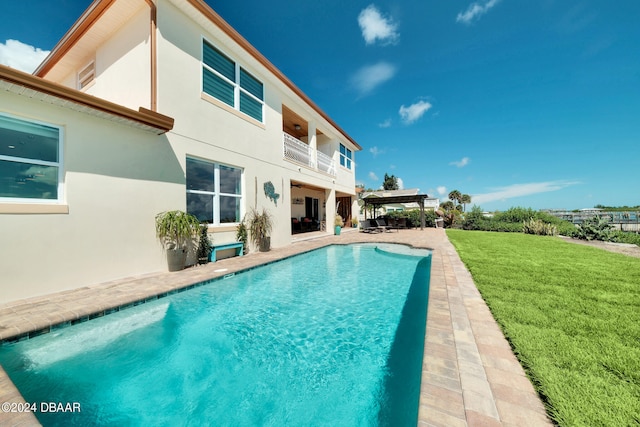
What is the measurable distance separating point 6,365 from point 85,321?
3.29 ft

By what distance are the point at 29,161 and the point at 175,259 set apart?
3335mm

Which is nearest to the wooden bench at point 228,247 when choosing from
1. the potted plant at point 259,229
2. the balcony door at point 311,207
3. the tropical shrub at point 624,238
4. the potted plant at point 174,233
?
the potted plant at point 259,229

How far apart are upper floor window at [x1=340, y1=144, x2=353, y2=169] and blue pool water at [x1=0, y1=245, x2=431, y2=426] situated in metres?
14.9

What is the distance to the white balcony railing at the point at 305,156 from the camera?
1202cm

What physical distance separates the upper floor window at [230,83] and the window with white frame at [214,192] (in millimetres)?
2505

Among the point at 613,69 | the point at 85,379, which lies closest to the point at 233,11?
the point at 85,379

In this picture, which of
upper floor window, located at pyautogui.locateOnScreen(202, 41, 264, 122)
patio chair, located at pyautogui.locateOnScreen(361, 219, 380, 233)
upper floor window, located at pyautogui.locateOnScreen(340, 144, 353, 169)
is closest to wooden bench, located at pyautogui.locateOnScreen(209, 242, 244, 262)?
upper floor window, located at pyautogui.locateOnScreen(202, 41, 264, 122)

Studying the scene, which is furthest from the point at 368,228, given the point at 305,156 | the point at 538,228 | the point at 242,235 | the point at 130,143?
the point at 130,143

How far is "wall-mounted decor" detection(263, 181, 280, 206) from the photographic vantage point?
10.0 metres

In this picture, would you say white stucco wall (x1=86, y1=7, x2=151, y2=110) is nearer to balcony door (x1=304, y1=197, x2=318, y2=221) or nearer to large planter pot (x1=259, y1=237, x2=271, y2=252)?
large planter pot (x1=259, y1=237, x2=271, y2=252)

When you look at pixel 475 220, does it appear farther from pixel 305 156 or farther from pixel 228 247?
pixel 228 247

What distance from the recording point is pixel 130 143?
5.66m

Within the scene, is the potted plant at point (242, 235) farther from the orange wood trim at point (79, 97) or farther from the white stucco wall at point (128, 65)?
the white stucco wall at point (128, 65)

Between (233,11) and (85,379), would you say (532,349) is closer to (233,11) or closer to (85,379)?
(85,379)
